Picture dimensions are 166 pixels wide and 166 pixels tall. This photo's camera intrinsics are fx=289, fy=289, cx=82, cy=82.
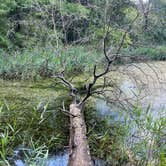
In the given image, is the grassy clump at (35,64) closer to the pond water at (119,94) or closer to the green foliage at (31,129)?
the pond water at (119,94)

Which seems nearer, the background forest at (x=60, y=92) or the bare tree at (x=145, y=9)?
the background forest at (x=60, y=92)

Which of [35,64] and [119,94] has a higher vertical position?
[119,94]

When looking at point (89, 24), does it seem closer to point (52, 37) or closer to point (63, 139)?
point (52, 37)

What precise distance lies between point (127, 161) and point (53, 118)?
1.66 m

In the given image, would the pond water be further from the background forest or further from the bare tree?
the bare tree

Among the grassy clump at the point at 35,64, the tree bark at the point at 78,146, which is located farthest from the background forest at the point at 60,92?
the tree bark at the point at 78,146

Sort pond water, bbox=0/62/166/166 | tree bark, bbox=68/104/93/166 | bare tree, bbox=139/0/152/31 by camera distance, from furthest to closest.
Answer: pond water, bbox=0/62/166/166, bare tree, bbox=139/0/152/31, tree bark, bbox=68/104/93/166

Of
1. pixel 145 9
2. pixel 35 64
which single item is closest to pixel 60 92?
pixel 35 64

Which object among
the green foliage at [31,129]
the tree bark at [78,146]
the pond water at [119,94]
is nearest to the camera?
the tree bark at [78,146]

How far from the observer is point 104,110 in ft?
16.7

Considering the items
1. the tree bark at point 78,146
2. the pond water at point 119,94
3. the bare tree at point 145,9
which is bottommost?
the pond water at point 119,94

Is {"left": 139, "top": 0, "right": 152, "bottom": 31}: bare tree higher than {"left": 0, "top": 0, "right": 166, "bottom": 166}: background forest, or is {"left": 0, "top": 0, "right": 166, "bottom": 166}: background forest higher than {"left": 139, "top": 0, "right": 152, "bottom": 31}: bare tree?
{"left": 139, "top": 0, "right": 152, "bottom": 31}: bare tree

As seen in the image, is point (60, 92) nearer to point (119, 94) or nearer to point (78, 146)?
point (119, 94)

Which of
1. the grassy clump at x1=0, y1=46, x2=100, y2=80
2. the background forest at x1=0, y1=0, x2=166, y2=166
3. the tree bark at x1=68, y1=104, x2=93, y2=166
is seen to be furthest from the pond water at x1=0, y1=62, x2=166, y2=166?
the tree bark at x1=68, y1=104, x2=93, y2=166
